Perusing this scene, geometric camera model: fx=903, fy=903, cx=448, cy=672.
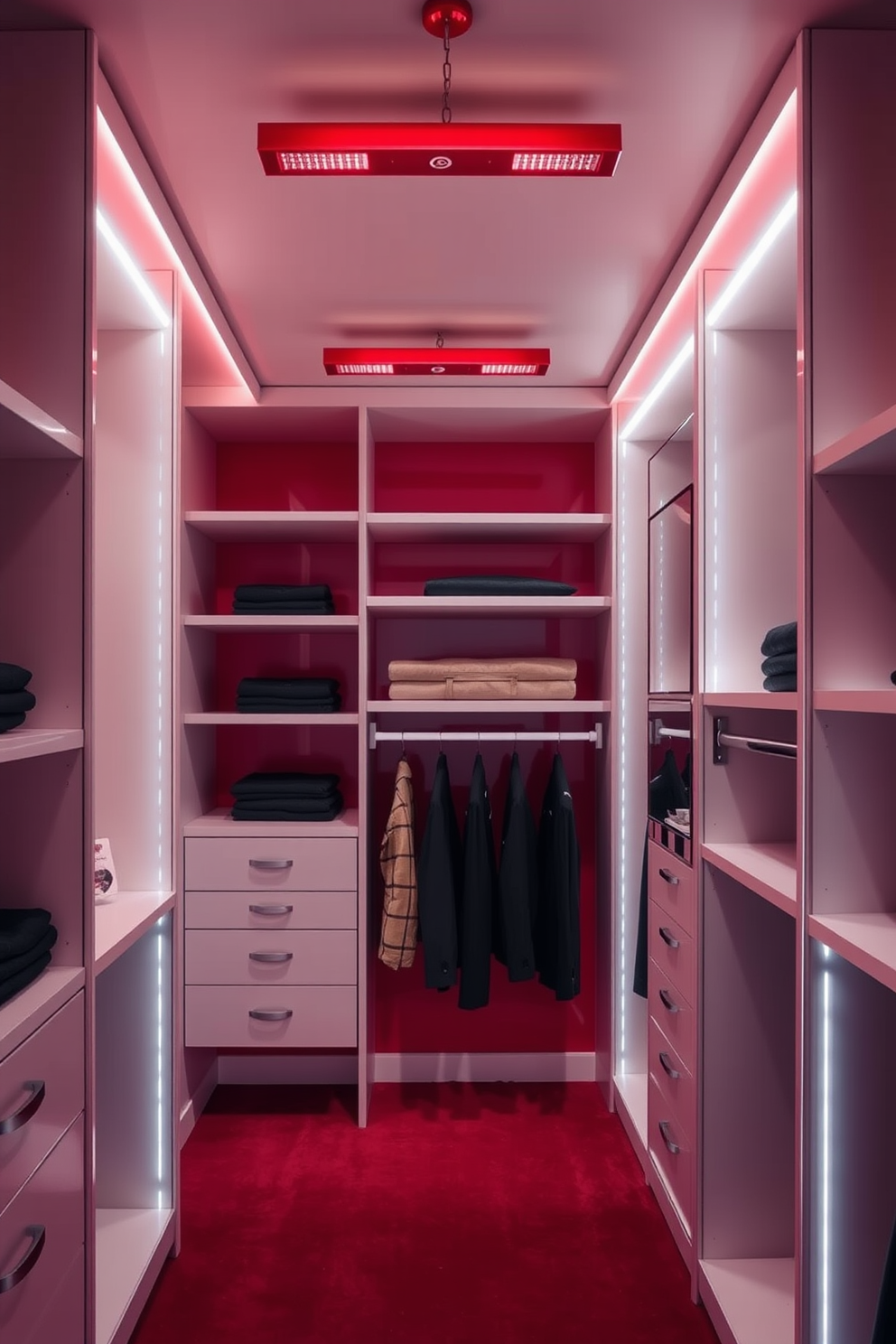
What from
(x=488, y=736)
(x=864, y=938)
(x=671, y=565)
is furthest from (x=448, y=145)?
(x=488, y=736)

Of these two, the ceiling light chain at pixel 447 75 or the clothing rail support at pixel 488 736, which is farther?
the clothing rail support at pixel 488 736

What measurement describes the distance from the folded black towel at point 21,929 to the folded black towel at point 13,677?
0.38 meters

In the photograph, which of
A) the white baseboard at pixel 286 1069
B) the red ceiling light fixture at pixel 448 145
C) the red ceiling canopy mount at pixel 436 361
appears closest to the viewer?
the red ceiling light fixture at pixel 448 145

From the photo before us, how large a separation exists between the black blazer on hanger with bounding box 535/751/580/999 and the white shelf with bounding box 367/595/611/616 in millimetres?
523

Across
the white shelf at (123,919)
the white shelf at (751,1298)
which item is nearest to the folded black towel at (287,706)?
the white shelf at (123,919)

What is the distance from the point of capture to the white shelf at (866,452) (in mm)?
1282

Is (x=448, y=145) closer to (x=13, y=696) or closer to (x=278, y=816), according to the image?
(x=13, y=696)

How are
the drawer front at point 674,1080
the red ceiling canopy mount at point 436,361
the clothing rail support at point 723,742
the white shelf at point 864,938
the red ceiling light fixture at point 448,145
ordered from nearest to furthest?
the white shelf at point 864,938, the red ceiling light fixture at point 448,145, the clothing rail support at point 723,742, the drawer front at point 674,1080, the red ceiling canopy mount at point 436,361

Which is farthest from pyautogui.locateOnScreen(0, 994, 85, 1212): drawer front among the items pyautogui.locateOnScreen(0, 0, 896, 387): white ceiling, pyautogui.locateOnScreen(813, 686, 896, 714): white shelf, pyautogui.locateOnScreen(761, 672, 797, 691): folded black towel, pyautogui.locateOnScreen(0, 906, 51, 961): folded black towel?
pyautogui.locateOnScreen(0, 0, 896, 387): white ceiling

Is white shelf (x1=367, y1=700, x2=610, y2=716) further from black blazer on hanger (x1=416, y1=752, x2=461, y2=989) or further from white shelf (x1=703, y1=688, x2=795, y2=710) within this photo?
white shelf (x1=703, y1=688, x2=795, y2=710)

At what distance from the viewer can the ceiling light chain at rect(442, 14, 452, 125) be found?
150 cm

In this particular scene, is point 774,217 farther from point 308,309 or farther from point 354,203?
point 308,309

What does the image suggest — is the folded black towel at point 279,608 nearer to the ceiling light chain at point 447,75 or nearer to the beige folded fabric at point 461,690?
the beige folded fabric at point 461,690

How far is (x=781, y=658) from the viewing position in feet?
5.98
